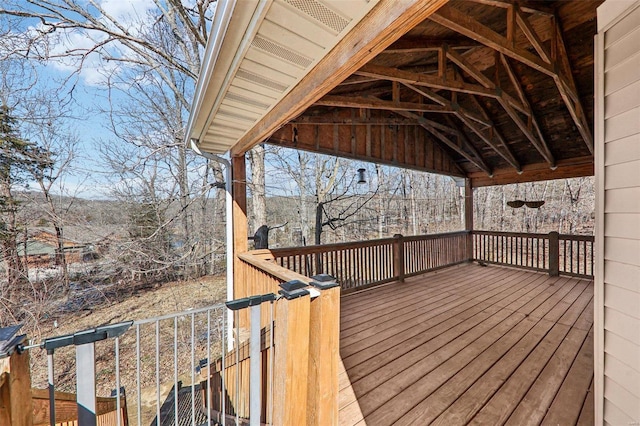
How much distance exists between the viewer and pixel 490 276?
5.70 m

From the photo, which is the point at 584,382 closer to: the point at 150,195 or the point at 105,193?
the point at 150,195

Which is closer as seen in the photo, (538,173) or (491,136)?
(491,136)

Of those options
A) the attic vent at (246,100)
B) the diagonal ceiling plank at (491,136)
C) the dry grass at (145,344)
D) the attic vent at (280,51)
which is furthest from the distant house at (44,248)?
the diagonal ceiling plank at (491,136)

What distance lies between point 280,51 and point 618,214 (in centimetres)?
219

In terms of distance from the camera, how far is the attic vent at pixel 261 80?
1850 millimetres

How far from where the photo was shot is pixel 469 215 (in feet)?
23.6

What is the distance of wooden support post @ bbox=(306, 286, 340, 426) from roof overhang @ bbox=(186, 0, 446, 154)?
5.17 ft

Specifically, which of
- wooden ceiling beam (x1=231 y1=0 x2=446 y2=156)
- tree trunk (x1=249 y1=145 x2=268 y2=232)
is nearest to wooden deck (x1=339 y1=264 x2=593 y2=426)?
wooden ceiling beam (x1=231 y1=0 x2=446 y2=156)

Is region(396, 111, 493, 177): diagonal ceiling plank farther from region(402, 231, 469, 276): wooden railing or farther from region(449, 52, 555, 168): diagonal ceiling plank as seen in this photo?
region(402, 231, 469, 276): wooden railing

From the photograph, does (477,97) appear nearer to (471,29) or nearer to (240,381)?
(471,29)

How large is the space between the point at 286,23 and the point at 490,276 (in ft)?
21.1

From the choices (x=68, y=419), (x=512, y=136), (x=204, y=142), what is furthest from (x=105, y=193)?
(x=512, y=136)

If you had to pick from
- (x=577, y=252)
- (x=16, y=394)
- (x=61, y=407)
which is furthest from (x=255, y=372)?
(x=577, y=252)

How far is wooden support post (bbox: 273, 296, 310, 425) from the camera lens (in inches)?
65.2
